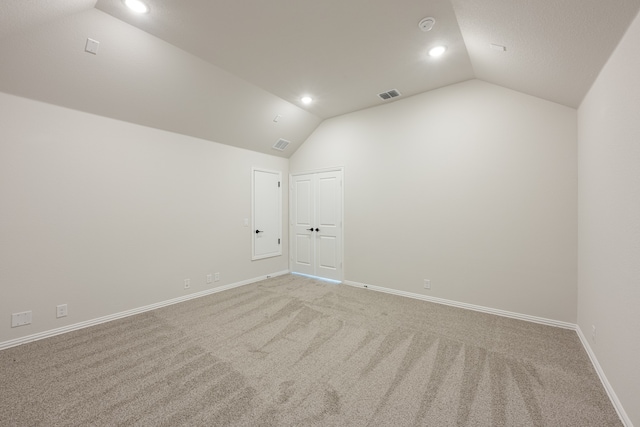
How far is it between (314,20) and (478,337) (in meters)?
3.56

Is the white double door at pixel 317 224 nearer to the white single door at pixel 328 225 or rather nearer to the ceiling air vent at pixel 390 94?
the white single door at pixel 328 225

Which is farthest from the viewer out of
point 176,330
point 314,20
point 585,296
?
point 176,330

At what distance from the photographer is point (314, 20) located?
2.35 meters

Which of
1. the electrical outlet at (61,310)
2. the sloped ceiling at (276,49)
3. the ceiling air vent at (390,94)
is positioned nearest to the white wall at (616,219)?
the sloped ceiling at (276,49)

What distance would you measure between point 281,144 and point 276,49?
2.35m

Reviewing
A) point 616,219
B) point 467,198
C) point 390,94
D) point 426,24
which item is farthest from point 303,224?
point 616,219

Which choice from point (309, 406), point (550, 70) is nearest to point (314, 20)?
point (550, 70)

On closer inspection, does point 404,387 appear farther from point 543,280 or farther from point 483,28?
point 483,28

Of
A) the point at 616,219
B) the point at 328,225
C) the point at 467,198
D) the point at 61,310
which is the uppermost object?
the point at 467,198

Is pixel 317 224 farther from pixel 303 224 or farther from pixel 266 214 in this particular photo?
pixel 266 214

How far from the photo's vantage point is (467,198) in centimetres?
353

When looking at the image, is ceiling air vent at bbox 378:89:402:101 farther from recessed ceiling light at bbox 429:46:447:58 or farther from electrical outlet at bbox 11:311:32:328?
electrical outlet at bbox 11:311:32:328

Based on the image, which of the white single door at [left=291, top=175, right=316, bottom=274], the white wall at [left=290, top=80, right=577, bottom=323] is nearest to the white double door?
the white single door at [left=291, top=175, right=316, bottom=274]

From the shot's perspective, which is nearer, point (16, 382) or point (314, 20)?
point (16, 382)
